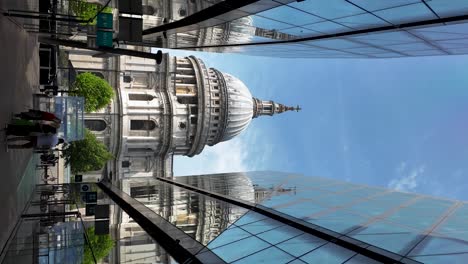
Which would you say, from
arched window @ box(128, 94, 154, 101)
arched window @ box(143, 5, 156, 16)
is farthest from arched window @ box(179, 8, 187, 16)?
arched window @ box(128, 94, 154, 101)

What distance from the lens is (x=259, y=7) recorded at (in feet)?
48.3

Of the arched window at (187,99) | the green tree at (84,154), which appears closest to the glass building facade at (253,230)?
the green tree at (84,154)

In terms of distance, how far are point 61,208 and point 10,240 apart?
25.8 feet

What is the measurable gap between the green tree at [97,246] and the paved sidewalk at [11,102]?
2058mm

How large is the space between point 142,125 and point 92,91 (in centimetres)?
1541

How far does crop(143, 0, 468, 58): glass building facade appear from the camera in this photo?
12.6 m

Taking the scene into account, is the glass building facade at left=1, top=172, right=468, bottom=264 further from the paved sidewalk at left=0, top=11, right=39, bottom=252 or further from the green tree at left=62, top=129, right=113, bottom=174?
the green tree at left=62, top=129, right=113, bottom=174

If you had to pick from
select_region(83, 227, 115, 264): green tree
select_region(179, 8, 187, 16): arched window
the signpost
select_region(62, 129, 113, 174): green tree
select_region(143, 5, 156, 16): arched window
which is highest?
select_region(143, 5, 156, 16): arched window

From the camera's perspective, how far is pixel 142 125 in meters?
79.1

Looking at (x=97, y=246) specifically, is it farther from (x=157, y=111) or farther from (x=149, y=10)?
(x=157, y=111)

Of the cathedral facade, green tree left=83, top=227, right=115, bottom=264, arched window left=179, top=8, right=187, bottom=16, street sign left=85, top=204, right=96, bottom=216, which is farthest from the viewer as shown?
the cathedral facade

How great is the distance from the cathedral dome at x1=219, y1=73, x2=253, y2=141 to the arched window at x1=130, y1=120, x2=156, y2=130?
15.4 metres

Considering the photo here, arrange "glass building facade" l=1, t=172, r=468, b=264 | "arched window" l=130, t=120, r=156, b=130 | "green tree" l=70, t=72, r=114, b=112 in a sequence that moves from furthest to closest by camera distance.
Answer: "arched window" l=130, t=120, r=156, b=130
"green tree" l=70, t=72, r=114, b=112
"glass building facade" l=1, t=172, r=468, b=264

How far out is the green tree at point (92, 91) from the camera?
64188mm
